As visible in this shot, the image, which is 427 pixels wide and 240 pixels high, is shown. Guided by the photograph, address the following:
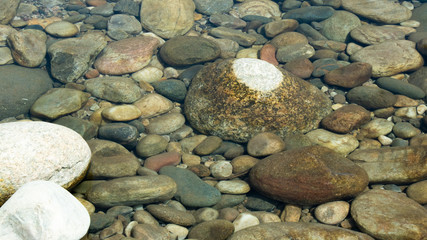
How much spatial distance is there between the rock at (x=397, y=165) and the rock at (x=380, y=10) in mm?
4416

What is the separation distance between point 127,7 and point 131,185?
5.10 metres

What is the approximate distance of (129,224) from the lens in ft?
12.7

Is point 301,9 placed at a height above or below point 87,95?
above

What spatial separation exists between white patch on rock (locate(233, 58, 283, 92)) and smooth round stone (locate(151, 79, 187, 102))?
3.67ft

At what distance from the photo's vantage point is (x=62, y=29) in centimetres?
721

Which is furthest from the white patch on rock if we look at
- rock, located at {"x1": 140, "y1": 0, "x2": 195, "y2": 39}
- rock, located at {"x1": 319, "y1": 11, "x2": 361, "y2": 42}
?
rock, located at {"x1": 319, "y1": 11, "x2": 361, "y2": 42}

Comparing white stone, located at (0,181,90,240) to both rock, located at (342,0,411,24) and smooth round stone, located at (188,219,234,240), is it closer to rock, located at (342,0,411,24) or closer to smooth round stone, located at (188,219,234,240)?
smooth round stone, located at (188,219,234,240)

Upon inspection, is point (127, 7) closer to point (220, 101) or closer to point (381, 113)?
point (220, 101)

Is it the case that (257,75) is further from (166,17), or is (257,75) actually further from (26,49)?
(26,49)

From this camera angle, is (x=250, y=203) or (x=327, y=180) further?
(x=250, y=203)

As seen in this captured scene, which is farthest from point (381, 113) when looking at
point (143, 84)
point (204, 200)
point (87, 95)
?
point (87, 95)

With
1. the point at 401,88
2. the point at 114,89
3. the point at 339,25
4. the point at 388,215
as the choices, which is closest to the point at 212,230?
the point at 388,215

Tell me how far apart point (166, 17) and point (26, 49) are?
9.06 ft

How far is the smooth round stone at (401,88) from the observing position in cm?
590
